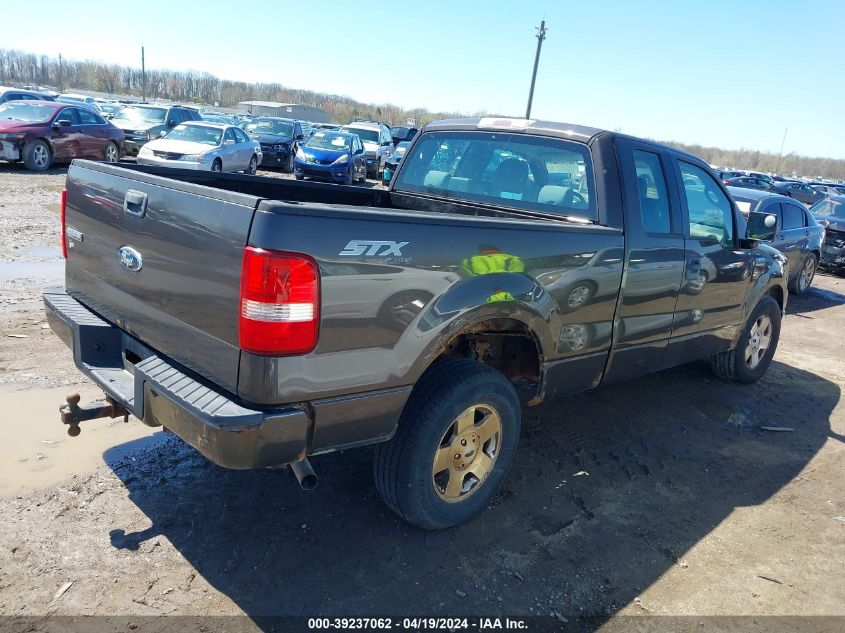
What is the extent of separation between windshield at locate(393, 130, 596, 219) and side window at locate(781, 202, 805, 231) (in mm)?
7953

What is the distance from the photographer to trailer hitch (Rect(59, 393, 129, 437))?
306 centimetres

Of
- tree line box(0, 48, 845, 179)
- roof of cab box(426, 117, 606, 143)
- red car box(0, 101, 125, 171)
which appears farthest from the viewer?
tree line box(0, 48, 845, 179)

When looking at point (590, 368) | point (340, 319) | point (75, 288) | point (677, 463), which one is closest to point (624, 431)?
point (677, 463)

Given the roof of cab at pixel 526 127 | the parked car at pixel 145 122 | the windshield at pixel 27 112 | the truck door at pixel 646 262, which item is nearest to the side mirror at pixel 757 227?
the truck door at pixel 646 262

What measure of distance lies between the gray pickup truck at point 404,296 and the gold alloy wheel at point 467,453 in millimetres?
12

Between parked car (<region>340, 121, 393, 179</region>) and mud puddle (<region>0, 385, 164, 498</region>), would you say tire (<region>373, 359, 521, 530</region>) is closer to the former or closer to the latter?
mud puddle (<region>0, 385, 164, 498</region>)

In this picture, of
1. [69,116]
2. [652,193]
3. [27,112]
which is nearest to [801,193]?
[69,116]

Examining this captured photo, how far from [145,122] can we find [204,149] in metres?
5.52

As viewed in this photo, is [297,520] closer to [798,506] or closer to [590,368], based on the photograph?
[590,368]

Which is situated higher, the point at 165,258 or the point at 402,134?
the point at 402,134

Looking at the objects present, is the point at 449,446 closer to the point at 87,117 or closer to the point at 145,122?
the point at 87,117

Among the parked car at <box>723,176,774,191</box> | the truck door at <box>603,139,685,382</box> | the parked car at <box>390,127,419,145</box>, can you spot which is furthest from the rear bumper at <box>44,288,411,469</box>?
the parked car at <box>723,176,774,191</box>

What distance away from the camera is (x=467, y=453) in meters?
3.33

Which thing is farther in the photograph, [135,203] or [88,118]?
[88,118]
